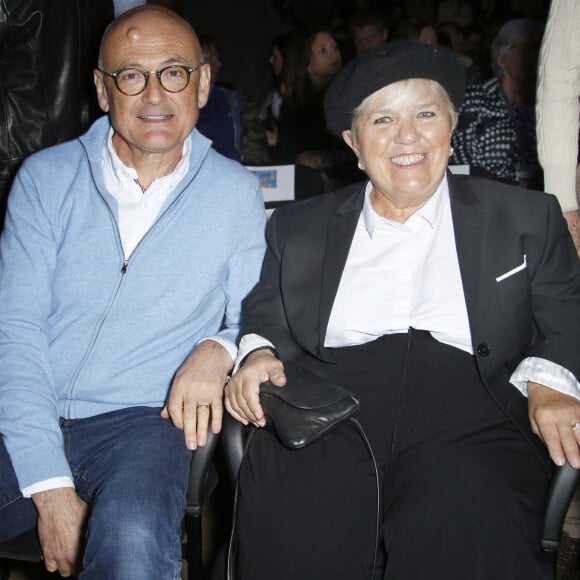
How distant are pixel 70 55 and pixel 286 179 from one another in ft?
4.23

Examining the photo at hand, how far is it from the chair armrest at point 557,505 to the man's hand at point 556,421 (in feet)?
0.10

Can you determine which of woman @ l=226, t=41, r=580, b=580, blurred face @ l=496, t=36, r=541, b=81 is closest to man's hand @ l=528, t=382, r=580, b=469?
woman @ l=226, t=41, r=580, b=580

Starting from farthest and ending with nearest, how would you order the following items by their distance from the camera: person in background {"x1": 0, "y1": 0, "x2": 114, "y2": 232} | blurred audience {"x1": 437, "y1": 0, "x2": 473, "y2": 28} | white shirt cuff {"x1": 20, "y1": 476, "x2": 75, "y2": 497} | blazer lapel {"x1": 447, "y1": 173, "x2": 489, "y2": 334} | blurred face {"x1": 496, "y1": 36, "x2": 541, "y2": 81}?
blurred audience {"x1": 437, "y1": 0, "x2": 473, "y2": 28} → blurred face {"x1": 496, "y1": 36, "x2": 541, "y2": 81} → person in background {"x1": 0, "y1": 0, "x2": 114, "y2": 232} → blazer lapel {"x1": 447, "y1": 173, "x2": 489, "y2": 334} → white shirt cuff {"x1": 20, "y1": 476, "x2": 75, "y2": 497}

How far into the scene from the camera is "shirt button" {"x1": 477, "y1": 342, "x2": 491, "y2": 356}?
6.07 ft

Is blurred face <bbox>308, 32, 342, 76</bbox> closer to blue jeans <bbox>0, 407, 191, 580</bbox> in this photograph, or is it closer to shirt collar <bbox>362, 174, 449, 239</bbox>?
shirt collar <bbox>362, 174, 449, 239</bbox>

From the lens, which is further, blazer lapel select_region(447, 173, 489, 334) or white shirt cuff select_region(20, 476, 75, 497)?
blazer lapel select_region(447, 173, 489, 334)

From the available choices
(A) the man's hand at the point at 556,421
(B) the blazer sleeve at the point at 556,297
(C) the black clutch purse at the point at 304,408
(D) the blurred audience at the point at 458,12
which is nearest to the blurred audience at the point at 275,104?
(D) the blurred audience at the point at 458,12

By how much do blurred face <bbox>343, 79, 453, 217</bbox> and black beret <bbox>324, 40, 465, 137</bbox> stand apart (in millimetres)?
28

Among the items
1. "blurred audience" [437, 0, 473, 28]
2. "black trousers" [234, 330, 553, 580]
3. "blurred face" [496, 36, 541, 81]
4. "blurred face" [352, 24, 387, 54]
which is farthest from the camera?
"blurred audience" [437, 0, 473, 28]

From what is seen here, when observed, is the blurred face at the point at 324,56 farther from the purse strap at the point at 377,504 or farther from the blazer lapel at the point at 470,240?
the purse strap at the point at 377,504

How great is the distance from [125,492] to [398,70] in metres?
1.36

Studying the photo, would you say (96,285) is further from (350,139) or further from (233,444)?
(350,139)

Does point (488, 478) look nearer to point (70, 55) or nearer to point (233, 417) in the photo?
point (233, 417)

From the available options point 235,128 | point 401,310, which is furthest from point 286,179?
point 401,310
